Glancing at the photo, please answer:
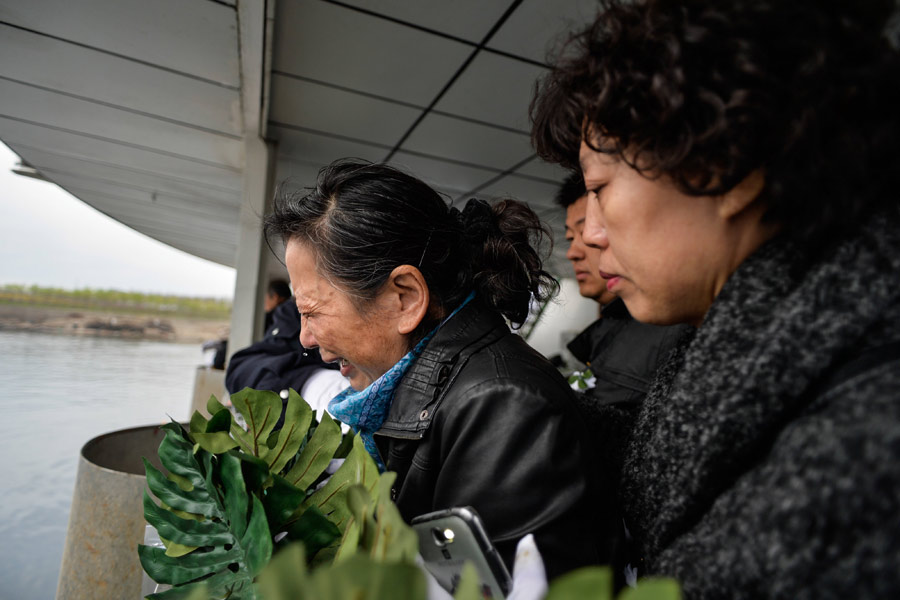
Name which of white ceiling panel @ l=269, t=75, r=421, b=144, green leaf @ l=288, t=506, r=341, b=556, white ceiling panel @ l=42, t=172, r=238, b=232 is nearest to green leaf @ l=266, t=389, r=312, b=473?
green leaf @ l=288, t=506, r=341, b=556

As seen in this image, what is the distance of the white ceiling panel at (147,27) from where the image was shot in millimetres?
2064

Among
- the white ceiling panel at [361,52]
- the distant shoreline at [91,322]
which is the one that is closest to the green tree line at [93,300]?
the distant shoreline at [91,322]

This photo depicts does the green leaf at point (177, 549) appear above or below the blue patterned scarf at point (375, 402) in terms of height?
below

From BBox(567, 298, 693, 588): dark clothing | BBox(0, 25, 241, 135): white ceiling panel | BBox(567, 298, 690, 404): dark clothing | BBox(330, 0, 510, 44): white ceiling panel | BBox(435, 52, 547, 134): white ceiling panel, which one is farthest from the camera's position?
BBox(0, 25, 241, 135): white ceiling panel

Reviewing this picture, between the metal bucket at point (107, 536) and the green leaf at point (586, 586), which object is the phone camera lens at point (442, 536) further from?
the metal bucket at point (107, 536)

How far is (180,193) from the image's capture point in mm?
5133

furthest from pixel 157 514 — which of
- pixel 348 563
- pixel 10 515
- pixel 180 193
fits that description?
pixel 180 193

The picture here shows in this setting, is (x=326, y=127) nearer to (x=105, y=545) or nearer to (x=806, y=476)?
(x=105, y=545)

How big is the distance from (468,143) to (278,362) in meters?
Answer: 1.95

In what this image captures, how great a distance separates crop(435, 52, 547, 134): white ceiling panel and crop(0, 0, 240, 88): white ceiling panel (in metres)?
1.02

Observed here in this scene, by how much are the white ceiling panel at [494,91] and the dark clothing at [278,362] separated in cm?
133

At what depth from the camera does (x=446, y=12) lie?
1.98 metres

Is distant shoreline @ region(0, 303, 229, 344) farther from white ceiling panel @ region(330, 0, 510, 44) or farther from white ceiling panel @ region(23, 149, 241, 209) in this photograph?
white ceiling panel @ region(330, 0, 510, 44)

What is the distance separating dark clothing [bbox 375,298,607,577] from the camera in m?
0.73
